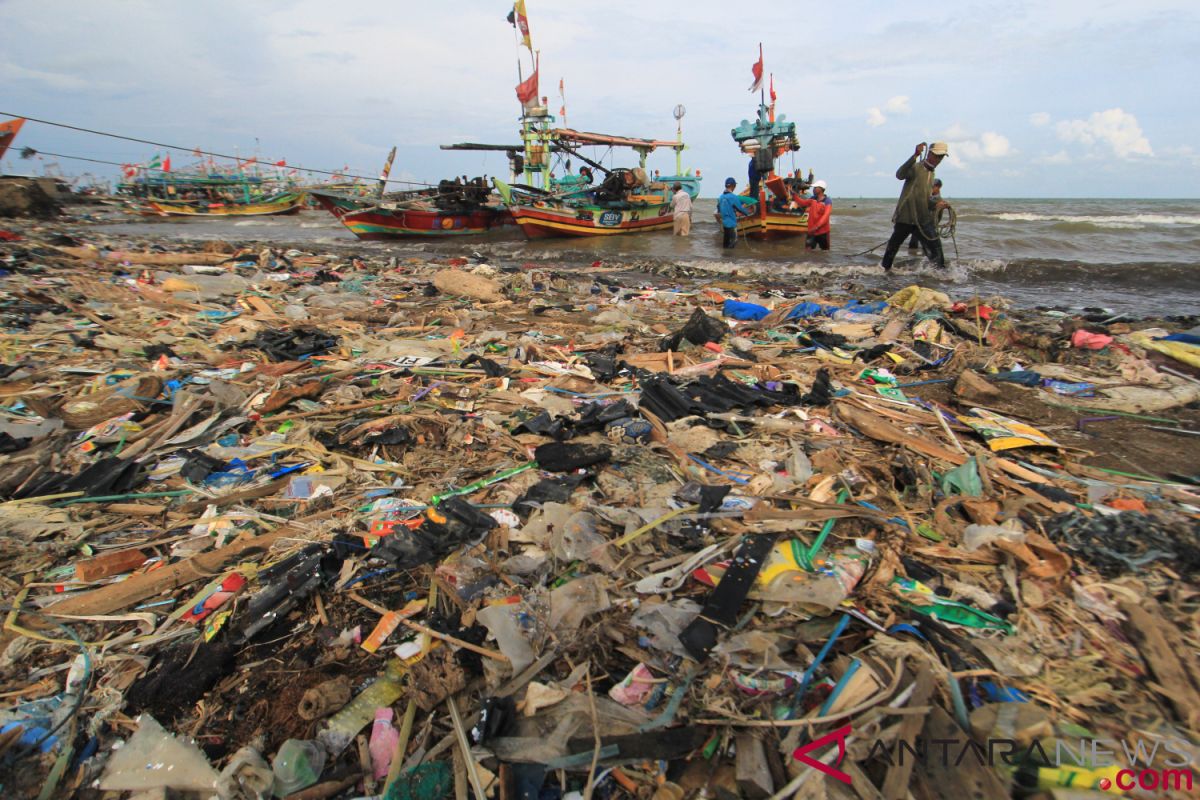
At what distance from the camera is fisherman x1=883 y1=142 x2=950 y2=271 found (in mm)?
9758

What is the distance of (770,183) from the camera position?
1623 cm

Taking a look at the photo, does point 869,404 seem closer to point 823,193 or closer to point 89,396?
point 89,396

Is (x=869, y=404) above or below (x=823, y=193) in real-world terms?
below

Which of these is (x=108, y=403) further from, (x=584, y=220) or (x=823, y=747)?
(x=584, y=220)

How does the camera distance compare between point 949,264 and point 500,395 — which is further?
point 949,264

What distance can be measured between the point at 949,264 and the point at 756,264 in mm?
4426

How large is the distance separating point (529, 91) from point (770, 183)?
919cm

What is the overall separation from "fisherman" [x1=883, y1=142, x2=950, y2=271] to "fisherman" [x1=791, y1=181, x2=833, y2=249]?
11.6 ft

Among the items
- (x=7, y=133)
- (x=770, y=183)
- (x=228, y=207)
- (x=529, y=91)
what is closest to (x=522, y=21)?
(x=529, y=91)

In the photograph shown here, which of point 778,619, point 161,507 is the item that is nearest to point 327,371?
point 161,507

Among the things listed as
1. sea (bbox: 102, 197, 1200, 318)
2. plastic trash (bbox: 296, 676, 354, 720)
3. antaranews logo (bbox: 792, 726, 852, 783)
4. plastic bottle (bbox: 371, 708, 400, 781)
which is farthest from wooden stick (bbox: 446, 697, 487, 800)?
sea (bbox: 102, 197, 1200, 318)

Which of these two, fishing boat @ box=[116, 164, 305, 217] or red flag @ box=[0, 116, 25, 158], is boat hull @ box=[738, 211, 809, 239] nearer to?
red flag @ box=[0, 116, 25, 158]

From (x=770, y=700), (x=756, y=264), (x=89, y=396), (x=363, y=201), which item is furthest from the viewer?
(x=363, y=201)

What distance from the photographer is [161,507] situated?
126 inches
